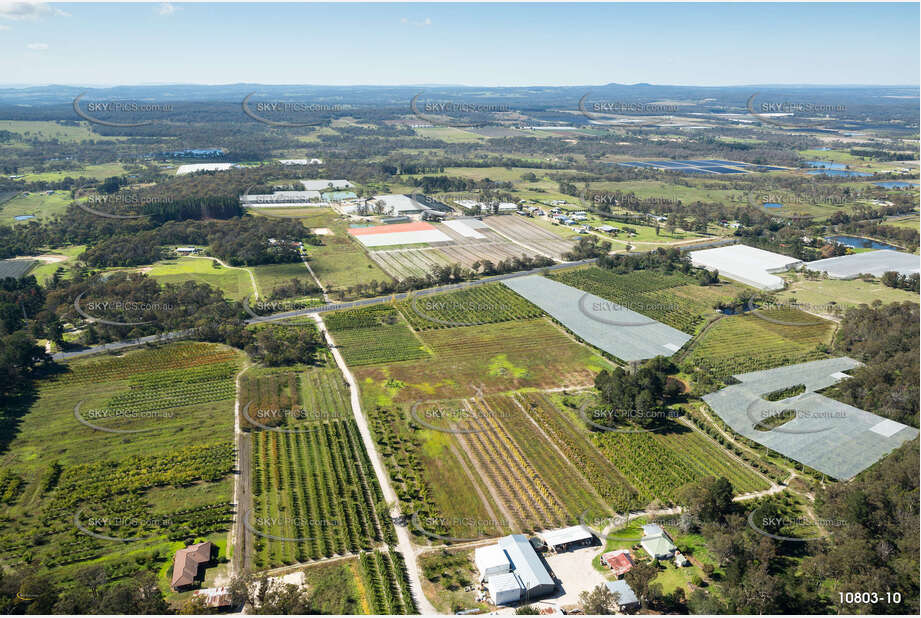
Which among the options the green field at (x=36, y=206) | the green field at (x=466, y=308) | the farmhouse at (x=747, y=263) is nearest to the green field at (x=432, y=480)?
the green field at (x=466, y=308)

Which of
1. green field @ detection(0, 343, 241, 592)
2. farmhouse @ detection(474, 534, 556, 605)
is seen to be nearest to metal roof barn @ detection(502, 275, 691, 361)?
farmhouse @ detection(474, 534, 556, 605)

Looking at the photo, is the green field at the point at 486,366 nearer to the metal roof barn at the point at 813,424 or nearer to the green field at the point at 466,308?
the green field at the point at 466,308

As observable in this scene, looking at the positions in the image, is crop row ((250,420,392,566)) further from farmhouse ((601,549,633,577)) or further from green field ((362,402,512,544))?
farmhouse ((601,549,633,577))

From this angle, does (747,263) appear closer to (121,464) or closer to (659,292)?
(659,292)

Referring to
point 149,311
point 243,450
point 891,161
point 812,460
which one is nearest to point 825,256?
point 812,460

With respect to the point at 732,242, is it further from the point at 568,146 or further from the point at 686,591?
the point at 568,146

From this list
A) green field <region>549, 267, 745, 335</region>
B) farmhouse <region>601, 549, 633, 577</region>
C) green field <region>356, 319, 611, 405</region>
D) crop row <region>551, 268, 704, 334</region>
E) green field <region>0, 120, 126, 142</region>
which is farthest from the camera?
green field <region>0, 120, 126, 142</region>
